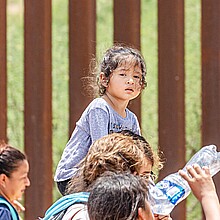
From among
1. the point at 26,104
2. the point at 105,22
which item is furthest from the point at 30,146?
the point at 105,22

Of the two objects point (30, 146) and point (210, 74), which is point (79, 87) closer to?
point (30, 146)

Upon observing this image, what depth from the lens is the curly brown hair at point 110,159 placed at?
2.87 m

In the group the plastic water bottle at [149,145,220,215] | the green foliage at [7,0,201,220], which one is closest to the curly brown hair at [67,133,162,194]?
the plastic water bottle at [149,145,220,215]

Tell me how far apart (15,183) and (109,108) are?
1.94 ft

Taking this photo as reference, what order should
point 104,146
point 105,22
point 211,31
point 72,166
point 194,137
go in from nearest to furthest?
point 104,146, point 72,166, point 211,31, point 194,137, point 105,22

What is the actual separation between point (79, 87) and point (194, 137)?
4.08 ft

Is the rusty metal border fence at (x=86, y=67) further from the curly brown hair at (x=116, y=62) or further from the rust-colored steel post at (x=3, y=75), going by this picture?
the curly brown hair at (x=116, y=62)

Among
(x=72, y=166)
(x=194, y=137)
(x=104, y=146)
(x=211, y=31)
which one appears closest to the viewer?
(x=104, y=146)

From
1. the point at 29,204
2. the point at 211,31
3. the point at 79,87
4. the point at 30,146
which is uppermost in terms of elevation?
the point at 211,31

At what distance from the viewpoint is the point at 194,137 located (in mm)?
5891

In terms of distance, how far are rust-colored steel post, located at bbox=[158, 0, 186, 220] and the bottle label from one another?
1541mm

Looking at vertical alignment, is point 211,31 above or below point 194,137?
above

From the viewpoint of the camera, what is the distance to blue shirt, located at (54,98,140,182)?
3627 millimetres

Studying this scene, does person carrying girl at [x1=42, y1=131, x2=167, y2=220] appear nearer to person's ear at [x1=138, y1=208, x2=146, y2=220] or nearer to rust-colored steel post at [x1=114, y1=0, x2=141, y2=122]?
person's ear at [x1=138, y1=208, x2=146, y2=220]
